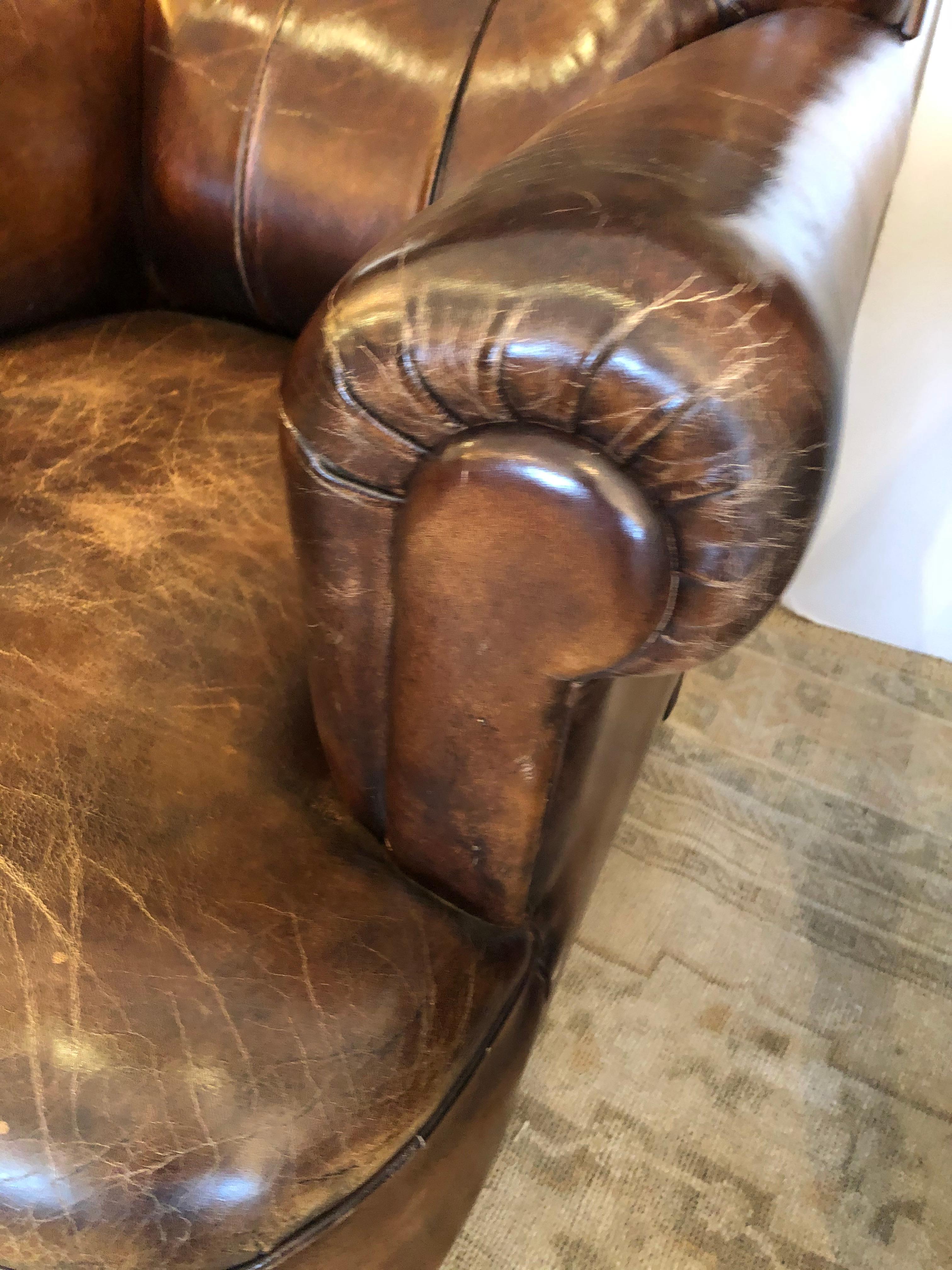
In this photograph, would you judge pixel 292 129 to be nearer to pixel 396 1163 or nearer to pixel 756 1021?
pixel 396 1163

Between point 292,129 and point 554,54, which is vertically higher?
point 554,54

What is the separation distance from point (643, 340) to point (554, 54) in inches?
22.2

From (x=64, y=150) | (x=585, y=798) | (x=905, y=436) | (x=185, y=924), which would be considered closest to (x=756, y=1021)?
(x=585, y=798)

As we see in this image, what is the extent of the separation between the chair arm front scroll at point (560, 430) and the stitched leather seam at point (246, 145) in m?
0.45

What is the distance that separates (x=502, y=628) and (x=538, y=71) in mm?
582

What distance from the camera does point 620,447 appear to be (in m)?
0.36

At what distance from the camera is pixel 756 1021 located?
0.92 meters

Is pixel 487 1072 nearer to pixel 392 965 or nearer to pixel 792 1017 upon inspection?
pixel 392 965

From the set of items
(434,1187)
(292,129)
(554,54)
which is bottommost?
(434,1187)

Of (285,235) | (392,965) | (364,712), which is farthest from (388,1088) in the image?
(285,235)

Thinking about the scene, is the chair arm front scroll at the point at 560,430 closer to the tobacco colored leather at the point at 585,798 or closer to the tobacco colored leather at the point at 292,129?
the tobacco colored leather at the point at 585,798

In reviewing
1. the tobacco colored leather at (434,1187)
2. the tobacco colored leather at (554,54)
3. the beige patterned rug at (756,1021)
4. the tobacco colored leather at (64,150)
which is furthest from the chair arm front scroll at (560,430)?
the tobacco colored leather at (64,150)

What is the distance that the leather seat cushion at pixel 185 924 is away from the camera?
0.41 m

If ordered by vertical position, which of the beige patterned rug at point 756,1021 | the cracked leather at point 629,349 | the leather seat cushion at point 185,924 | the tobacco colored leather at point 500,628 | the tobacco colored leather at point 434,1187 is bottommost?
the beige patterned rug at point 756,1021
